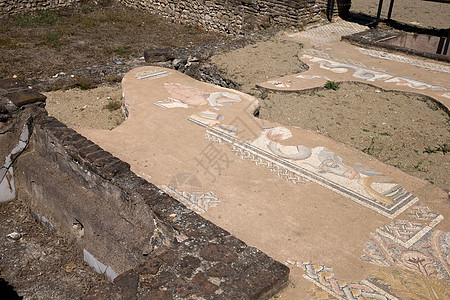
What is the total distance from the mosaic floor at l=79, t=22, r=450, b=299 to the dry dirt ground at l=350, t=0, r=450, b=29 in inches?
362

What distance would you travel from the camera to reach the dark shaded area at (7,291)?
3652 mm

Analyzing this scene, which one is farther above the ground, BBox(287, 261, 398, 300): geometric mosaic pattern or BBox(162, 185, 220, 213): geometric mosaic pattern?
BBox(287, 261, 398, 300): geometric mosaic pattern

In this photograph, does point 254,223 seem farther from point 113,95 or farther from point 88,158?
point 113,95

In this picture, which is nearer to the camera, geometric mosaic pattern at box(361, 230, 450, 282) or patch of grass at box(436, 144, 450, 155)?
geometric mosaic pattern at box(361, 230, 450, 282)

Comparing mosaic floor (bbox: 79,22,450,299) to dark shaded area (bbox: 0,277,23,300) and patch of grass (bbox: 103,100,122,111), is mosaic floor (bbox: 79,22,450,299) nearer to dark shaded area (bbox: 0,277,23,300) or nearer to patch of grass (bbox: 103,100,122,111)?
patch of grass (bbox: 103,100,122,111)

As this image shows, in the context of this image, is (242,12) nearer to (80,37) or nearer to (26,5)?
(80,37)

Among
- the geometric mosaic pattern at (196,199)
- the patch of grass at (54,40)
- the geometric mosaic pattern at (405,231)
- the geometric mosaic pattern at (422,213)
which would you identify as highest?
the geometric mosaic pattern at (196,199)

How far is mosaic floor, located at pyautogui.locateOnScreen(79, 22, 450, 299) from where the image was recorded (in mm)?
3240

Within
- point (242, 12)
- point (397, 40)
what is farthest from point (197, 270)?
point (242, 12)

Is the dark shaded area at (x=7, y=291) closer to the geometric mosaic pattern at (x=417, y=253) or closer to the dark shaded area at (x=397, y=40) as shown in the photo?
the geometric mosaic pattern at (x=417, y=253)

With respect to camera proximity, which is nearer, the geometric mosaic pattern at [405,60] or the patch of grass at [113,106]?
the patch of grass at [113,106]

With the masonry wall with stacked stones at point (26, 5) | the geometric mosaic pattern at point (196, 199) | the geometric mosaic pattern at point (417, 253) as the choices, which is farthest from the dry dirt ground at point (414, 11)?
the geometric mosaic pattern at point (196, 199)

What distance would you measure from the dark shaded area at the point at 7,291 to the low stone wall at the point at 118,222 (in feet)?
2.07

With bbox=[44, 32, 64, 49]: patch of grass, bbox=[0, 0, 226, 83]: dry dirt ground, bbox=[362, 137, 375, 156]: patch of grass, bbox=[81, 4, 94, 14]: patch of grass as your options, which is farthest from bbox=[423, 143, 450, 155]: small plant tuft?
bbox=[81, 4, 94, 14]: patch of grass
